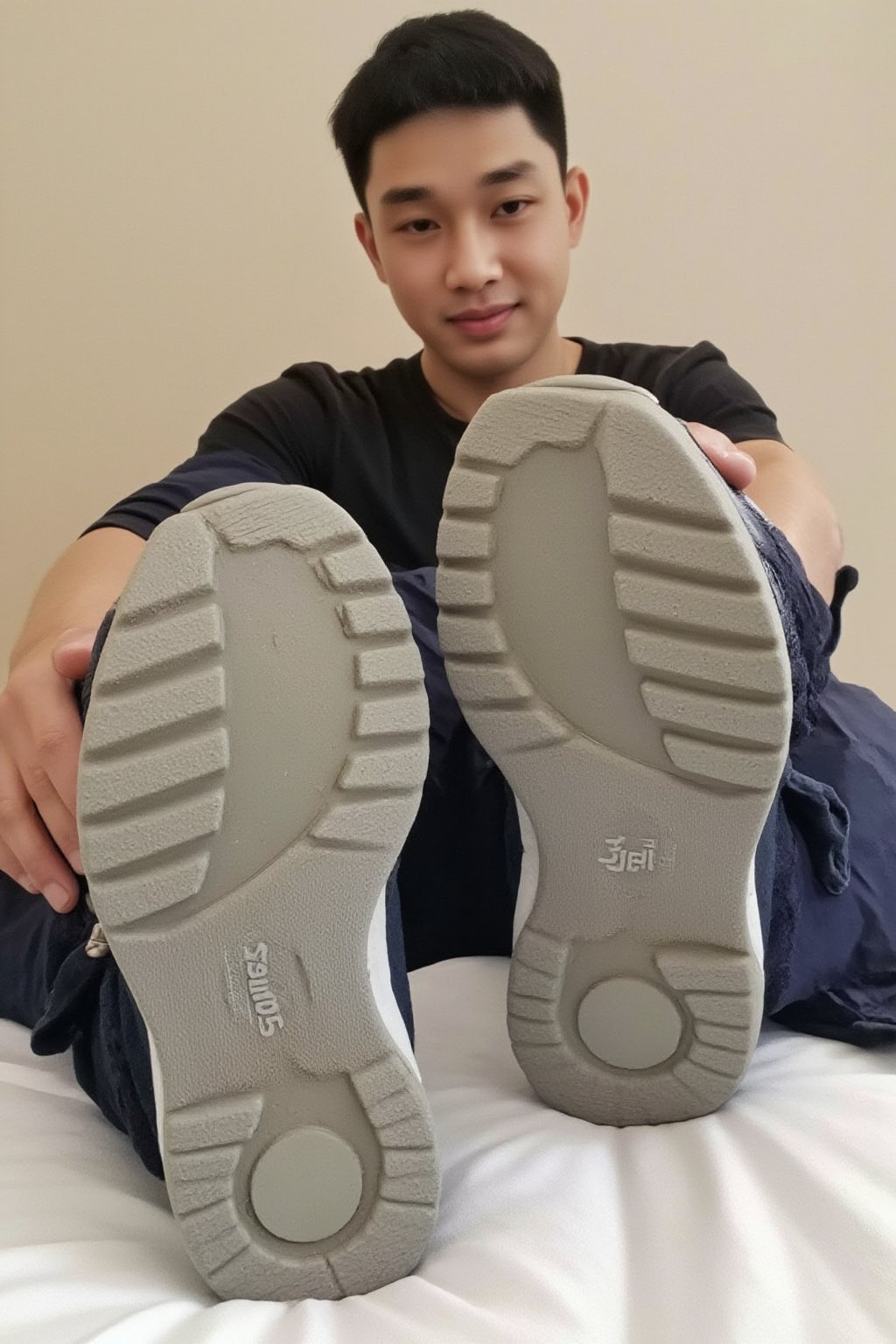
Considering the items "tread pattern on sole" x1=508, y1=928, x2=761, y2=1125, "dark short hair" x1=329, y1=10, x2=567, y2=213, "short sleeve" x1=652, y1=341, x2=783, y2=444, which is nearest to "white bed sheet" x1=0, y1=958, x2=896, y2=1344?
"tread pattern on sole" x1=508, y1=928, x2=761, y2=1125

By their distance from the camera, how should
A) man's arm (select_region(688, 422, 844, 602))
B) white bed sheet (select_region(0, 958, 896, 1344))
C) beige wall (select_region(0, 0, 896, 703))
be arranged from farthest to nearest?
beige wall (select_region(0, 0, 896, 703)), man's arm (select_region(688, 422, 844, 602)), white bed sheet (select_region(0, 958, 896, 1344))

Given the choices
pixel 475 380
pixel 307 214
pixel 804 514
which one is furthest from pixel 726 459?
pixel 307 214

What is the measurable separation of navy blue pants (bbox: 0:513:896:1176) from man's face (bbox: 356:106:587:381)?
1.45ft

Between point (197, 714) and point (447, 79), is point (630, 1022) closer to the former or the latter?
point (197, 714)

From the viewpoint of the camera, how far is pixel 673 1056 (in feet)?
1.85

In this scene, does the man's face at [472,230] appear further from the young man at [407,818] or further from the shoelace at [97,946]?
the shoelace at [97,946]

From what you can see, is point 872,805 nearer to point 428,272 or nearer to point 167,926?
point 167,926

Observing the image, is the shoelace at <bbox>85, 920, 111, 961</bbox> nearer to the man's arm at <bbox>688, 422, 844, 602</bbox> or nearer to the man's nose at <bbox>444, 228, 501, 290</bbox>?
the man's arm at <bbox>688, 422, 844, 602</bbox>

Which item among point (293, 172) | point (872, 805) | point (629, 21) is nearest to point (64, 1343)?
point (872, 805)

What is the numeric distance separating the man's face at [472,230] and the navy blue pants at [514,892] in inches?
17.4

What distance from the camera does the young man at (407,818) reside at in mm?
472

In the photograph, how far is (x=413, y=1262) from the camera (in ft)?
1.59

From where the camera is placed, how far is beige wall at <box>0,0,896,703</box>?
1.37 metres

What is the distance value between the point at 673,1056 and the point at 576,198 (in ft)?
2.89
